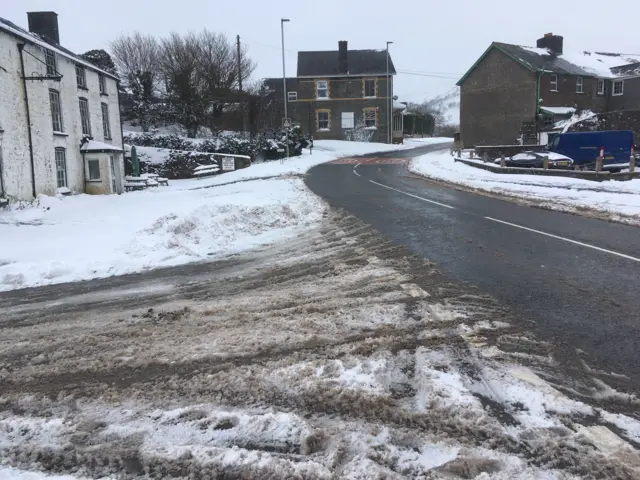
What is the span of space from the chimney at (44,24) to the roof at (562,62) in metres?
36.6

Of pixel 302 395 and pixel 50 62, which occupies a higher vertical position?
pixel 50 62

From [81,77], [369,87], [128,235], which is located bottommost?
[128,235]

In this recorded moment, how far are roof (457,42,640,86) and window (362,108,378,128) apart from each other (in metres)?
12.5

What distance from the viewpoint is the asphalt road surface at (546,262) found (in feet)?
15.7

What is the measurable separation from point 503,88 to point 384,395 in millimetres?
49104

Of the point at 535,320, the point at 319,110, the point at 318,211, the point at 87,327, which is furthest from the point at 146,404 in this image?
the point at 319,110

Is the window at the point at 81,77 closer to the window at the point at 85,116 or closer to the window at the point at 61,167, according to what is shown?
the window at the point at 85,116

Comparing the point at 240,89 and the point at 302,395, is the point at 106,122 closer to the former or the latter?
the point at 240,89

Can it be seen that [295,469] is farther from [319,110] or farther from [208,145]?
[319,110]

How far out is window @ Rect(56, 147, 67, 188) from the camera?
22.5 m

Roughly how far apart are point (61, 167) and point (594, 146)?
2800 cm

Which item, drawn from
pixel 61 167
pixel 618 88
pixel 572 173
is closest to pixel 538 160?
pixel 572 173

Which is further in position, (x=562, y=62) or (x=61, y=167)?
(x=562, y=62)

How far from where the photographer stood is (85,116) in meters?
26.0
